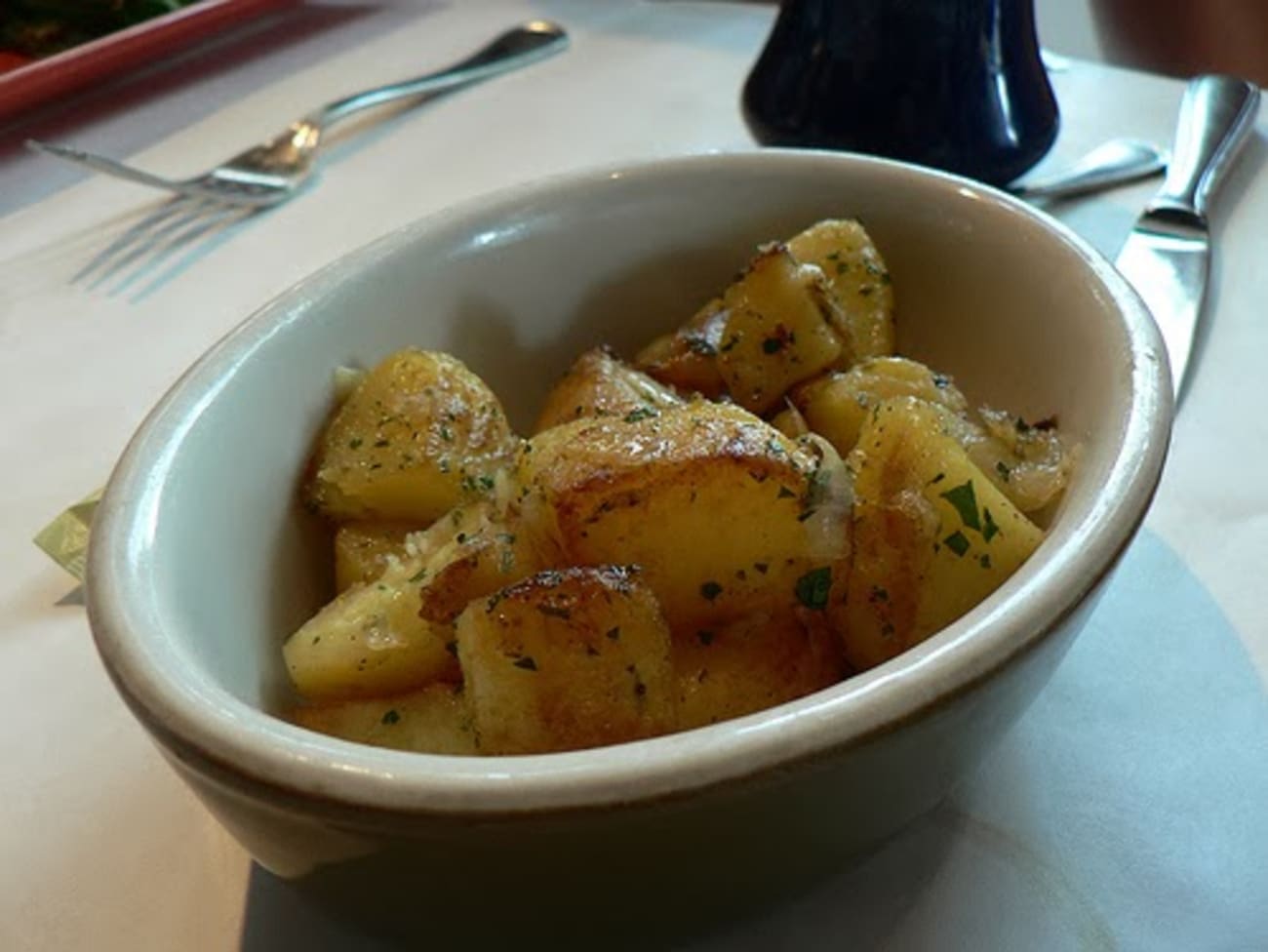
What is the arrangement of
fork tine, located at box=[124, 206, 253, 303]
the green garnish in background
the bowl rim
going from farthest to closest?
the green garnish in background < fork tine, located at box=[124, 206, 253, 303] < the bowl rim

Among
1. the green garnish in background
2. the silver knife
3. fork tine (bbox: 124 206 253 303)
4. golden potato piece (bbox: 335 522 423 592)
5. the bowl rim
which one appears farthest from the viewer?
the green garnish in background

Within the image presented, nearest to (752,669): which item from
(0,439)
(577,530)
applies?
(577,530)

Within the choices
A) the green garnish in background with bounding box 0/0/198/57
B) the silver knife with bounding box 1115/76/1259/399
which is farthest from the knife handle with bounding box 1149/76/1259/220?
the green garnish in background with bounding box 0/0/198/57

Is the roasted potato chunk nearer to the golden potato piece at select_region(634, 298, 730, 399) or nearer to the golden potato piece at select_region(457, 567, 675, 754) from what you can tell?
the golden potato piece at select_region(457, 567, 675, 754)

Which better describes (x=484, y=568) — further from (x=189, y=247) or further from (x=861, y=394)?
(x=189, y=247)

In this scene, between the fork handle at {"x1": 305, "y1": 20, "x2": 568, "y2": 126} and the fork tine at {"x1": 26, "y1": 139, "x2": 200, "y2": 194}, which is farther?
the fork handle at {"x1": 305, "y1": 20, "x2": 568, "y2": 126}

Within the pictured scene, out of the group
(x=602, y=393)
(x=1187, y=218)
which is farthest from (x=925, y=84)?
(x=602, y=393)

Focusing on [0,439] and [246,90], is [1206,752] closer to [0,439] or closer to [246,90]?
[0,439]

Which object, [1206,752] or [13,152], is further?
[13,152]
